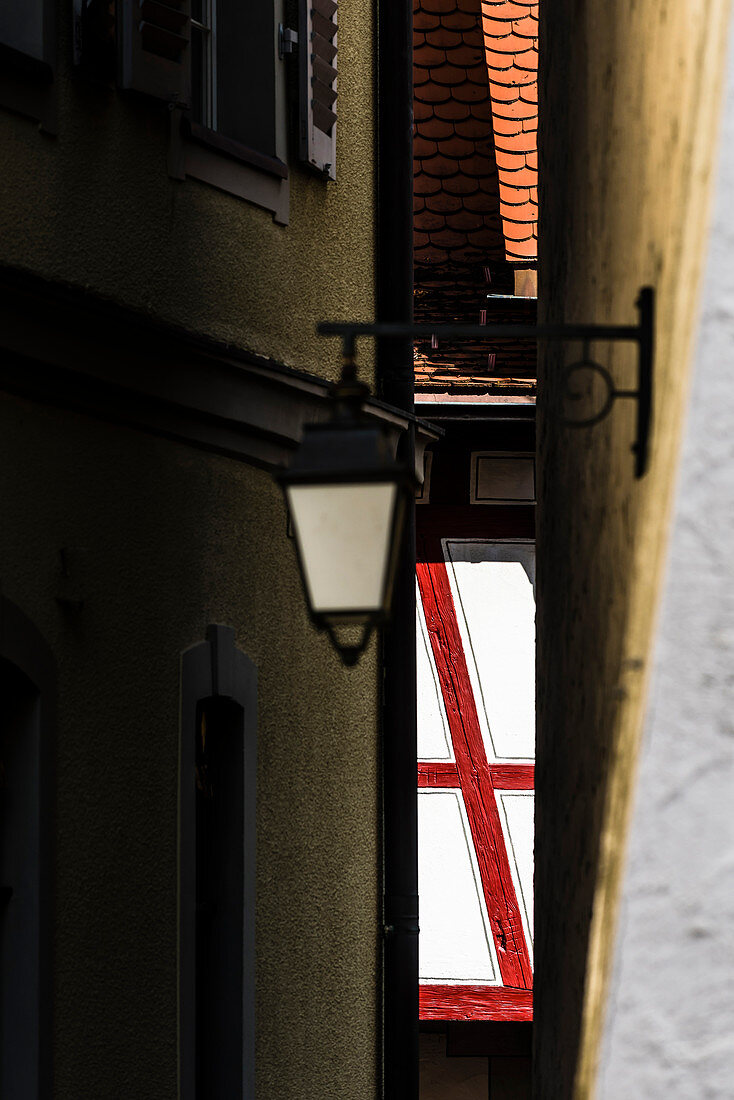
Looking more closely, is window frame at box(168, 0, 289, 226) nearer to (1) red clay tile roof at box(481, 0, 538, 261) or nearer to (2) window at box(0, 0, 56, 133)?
(2) window at box(0, 0, 56, 133)

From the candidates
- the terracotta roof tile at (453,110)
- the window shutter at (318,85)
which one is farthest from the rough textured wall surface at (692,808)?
the terracotta roof tile at (453,110)

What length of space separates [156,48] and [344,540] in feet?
10.9

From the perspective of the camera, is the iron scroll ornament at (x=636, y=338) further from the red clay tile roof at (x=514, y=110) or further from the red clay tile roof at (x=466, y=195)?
the red clay tile roof at (x=514, y=110)

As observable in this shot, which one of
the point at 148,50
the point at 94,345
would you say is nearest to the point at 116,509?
the point at 94,345

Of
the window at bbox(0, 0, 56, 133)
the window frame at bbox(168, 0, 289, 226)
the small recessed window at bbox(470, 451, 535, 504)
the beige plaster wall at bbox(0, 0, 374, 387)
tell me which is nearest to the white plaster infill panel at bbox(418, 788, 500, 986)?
the small recessed window at bbox(470, 451, 535, 504)

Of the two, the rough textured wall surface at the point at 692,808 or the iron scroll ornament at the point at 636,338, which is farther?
the iron scroll ornament at the point at 636,338

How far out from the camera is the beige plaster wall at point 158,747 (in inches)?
229

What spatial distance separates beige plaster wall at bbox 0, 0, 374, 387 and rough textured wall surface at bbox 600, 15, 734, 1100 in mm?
3081

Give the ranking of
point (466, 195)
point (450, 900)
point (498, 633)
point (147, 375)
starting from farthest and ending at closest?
point (466, 195)
point (498, 633)
point (450, 900)
point (147, 375)

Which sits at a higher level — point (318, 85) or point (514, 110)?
point (514, 110)

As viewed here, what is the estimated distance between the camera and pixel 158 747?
6.48 metres

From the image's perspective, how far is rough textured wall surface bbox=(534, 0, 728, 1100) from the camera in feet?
11.1

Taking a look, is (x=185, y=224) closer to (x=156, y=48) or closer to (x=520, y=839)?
(x=156, y=48)

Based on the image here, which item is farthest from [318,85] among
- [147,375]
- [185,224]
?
[147,375]
